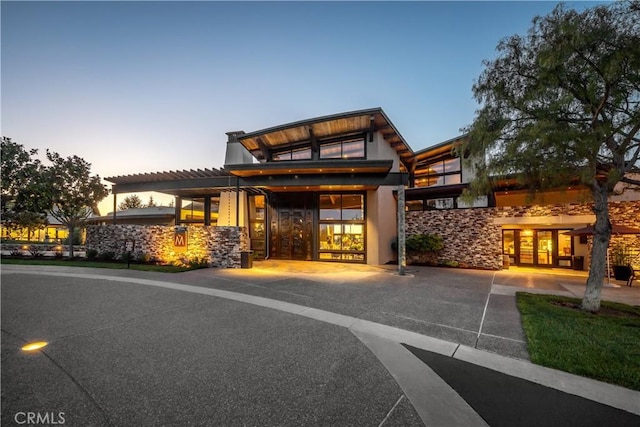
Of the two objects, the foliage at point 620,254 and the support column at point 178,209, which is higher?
the support column at point 178,209

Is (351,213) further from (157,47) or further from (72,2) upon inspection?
(72,2)

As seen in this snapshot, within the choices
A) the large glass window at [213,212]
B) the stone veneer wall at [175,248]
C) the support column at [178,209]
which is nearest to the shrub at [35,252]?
the stone veneer wall at [175,248]

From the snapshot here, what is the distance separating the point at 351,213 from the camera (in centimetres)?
1536

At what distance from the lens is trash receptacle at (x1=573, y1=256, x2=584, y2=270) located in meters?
13.6

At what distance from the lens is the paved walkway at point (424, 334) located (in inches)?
106

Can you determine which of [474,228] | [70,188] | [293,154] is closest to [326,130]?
[293,154]

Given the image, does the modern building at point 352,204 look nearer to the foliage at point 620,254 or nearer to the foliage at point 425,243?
the foliage at point 425,243

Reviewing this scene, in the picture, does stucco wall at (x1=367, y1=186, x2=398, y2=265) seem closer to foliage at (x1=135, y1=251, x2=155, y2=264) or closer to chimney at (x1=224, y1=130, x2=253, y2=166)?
chimney at (x1=224, y1=130, x2=253, y2=166)

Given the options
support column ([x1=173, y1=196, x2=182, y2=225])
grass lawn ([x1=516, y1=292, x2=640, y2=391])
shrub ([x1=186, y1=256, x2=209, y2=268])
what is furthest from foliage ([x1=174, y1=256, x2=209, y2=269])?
grass lawn ([x1=516, y1=292, x2=640, y2=391])

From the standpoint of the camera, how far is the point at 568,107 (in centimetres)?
636

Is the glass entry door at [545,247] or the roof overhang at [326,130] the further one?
the glass entry door at [545,247]

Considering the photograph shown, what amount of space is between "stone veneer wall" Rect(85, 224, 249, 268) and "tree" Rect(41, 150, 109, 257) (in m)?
2.19

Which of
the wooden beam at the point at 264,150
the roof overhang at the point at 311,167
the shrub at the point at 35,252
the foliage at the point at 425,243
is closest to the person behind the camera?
the roof overhang at the point at 311,167

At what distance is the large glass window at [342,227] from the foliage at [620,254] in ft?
37.2
